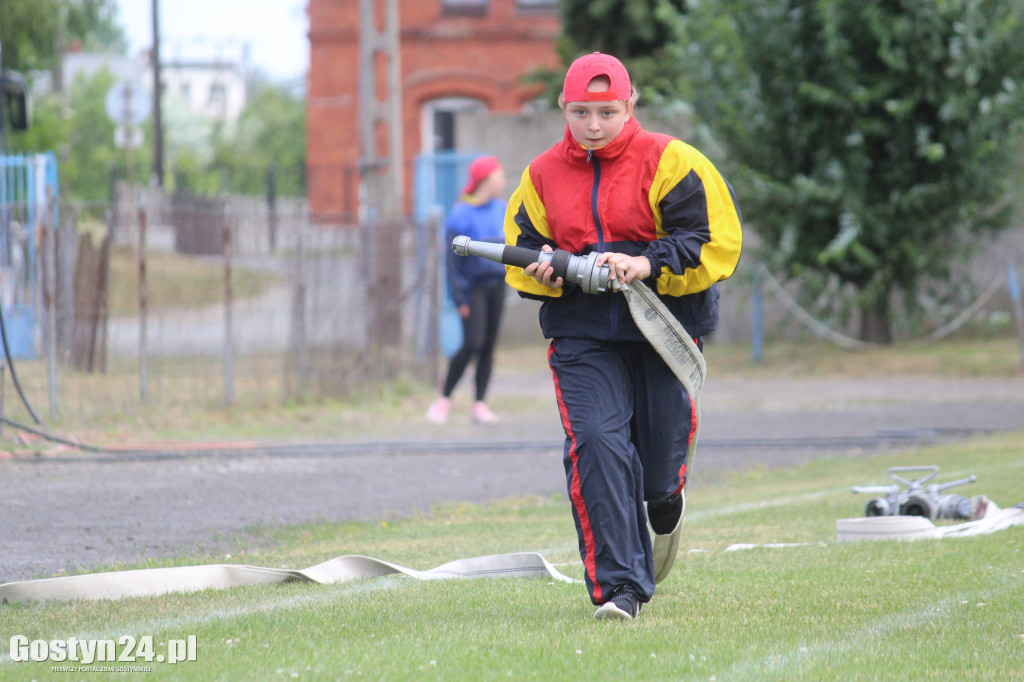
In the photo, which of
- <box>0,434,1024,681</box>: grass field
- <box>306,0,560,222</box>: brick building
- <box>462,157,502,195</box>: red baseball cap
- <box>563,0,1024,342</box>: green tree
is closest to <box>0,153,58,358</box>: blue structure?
<box>462,157,502,195</box>: red baseball cap

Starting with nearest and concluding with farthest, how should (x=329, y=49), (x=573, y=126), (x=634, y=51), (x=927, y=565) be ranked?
(x=573, y=126) < (x=927, y=565) < (x=634, y=51) < (x=329, y=49)

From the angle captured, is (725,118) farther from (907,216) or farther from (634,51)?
(634,51)

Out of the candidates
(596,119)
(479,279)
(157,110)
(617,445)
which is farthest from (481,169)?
(157,110)

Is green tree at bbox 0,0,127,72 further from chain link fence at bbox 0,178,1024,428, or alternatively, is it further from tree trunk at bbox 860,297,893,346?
tree trunk at bbox 860,297,893,346

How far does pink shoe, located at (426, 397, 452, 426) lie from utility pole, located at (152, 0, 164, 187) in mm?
20824

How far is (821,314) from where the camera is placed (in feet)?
52.3

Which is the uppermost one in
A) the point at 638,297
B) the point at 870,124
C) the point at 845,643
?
the point at 870,124

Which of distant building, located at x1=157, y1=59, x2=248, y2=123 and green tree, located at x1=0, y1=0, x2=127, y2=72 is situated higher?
distant building, located at x1=157, y1=59, x2=248, y2=123

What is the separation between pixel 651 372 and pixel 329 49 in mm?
31552

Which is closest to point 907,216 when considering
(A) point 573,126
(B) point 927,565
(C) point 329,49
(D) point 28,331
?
(D) point 28,331

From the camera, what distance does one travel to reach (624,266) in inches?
162

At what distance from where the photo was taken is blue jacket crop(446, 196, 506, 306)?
1066 centimetres

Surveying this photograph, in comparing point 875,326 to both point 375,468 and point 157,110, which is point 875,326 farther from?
point 157,110

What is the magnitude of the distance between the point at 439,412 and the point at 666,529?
667cm
